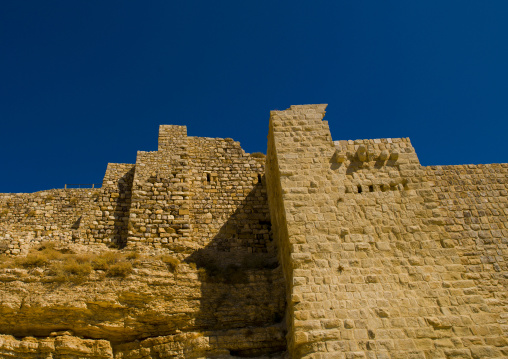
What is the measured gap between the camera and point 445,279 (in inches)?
297

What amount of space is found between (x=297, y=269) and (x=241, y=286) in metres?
2.46

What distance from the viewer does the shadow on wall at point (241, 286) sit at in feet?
28.6

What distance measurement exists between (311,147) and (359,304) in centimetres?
391

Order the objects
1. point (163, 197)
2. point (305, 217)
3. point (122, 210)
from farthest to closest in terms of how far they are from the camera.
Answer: point (122, 210) < point (163, 197) < point (305, 217)

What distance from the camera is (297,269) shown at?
7.56m

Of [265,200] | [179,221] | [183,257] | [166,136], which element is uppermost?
[166,136]

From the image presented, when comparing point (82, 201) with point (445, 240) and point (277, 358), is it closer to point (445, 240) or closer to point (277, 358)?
point (277, 358)

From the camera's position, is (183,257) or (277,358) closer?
(277,358)

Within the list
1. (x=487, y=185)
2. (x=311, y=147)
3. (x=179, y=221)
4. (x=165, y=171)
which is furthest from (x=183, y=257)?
(x=487, y=185)

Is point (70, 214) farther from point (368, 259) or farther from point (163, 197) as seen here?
point (368, 259)

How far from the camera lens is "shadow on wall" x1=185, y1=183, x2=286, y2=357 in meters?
8.73

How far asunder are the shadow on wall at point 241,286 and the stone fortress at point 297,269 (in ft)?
0.11

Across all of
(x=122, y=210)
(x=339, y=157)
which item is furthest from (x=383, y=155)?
(x=122, y=210)

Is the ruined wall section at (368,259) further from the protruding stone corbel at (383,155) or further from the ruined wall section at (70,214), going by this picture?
the ruined wall section at (70,214)
